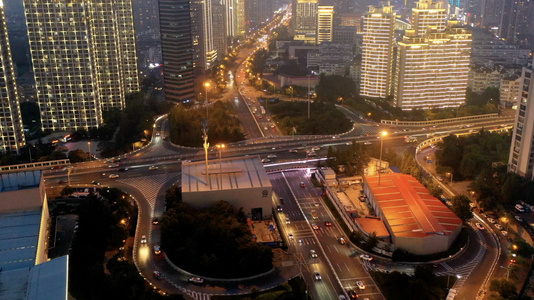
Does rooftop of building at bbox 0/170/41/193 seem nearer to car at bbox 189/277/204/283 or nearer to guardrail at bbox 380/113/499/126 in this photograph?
car at bbox 189/277/204/283

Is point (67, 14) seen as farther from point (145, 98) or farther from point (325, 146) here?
point (325, 146)

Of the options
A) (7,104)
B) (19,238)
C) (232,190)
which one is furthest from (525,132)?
(7,104)

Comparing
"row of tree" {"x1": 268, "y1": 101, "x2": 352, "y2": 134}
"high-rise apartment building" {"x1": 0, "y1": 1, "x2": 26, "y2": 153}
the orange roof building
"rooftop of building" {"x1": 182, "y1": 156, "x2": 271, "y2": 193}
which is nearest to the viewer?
the orange roof building

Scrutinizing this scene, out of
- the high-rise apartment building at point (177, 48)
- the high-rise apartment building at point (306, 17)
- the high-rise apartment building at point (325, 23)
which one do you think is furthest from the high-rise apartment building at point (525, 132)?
the high-rise apartment building at point (306, 17)

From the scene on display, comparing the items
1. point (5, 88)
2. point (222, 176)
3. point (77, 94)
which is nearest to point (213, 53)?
point (77, 94)

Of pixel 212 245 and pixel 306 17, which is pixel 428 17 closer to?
pixel 212 245

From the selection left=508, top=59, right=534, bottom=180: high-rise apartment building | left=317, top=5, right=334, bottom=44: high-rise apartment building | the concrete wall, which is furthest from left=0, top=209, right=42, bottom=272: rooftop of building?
left=317, top=5, right=334, bottom=44: high-rise apartment building
